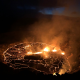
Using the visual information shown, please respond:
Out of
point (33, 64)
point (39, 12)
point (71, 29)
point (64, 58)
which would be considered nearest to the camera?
point (33, 64)

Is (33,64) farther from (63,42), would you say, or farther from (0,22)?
(0,22)

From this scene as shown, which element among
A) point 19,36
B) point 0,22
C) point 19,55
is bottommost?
point 19,55

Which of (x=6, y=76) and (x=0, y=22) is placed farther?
(x=0, y=22)

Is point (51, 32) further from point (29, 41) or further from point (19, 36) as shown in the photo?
point (19, 36)

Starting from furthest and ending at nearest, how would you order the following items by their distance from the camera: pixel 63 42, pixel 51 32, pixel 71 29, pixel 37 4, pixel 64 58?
1. pixel 37 4
2. pixel 51 32
3. pixel 71 29
4. pixel 63 42
5. pixel 64 58

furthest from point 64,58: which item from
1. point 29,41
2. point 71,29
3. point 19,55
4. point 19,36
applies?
point 19,36

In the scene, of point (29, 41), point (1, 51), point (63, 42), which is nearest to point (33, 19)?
point (29, 41)

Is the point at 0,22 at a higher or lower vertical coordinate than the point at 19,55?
higher
